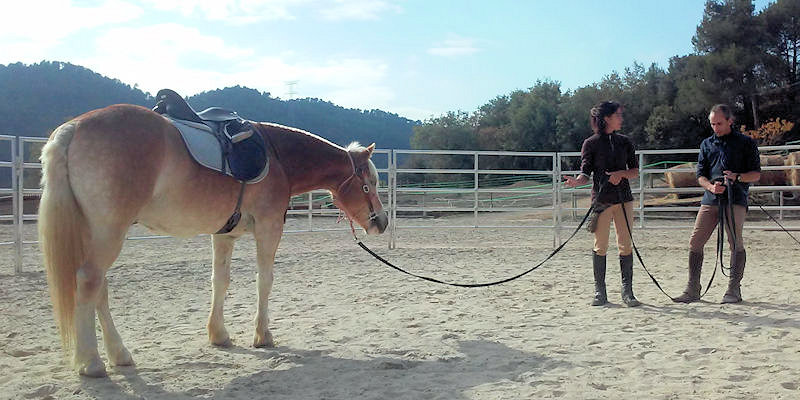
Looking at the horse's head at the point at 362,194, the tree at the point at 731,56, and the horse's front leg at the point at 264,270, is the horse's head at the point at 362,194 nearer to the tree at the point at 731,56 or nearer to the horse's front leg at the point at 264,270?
the horse's front leg at the point at 264,270

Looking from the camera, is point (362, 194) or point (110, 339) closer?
point (110, 339)

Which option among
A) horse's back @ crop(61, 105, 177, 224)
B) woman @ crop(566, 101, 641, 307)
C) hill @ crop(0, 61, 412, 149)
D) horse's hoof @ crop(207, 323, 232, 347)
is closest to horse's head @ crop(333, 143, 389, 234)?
horse's hoof @ crop(207, 323, 232, 347)

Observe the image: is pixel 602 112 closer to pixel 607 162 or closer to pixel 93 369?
pixel 607 162

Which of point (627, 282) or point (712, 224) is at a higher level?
point (712, 224)

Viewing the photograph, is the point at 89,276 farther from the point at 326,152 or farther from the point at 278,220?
the point at 326,152

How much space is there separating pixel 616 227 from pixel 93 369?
3583mm

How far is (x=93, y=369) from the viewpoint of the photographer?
9.05ft

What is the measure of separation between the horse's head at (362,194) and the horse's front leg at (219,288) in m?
0.82

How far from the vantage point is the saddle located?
3.14 metres

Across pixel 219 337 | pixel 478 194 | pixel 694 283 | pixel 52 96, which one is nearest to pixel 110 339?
pixel 219 337

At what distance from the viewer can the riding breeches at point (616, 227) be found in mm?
4434

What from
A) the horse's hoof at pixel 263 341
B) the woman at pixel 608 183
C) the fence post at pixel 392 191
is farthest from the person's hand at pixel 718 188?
the fence post at pixel 392 191

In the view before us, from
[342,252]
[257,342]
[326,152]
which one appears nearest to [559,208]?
[342,252]

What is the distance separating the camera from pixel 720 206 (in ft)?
14.2
